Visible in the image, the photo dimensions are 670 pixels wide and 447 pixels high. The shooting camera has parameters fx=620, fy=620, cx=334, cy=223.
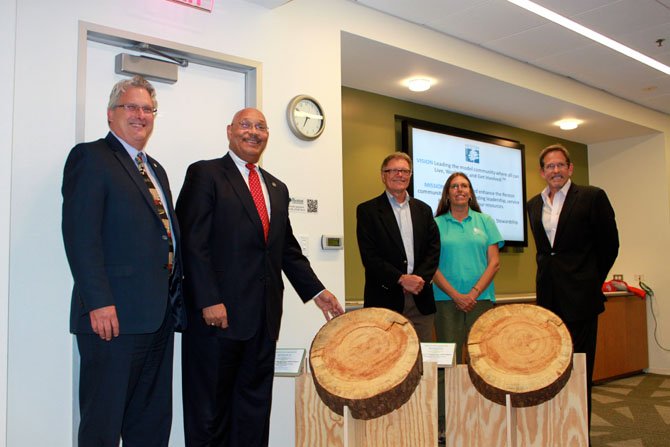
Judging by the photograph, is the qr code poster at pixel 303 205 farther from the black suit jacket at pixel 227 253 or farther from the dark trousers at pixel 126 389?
the dark trousers at pixel 126 389

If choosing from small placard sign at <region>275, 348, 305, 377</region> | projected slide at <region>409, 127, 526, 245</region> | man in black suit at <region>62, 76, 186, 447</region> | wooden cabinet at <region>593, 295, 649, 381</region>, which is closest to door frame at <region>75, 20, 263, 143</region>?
man in black suit at <region>62, 76, 186, 447</region>

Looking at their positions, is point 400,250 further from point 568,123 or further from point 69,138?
point 568,123

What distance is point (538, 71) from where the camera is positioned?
5.28 m

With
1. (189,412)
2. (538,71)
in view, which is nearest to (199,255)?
(189,412)

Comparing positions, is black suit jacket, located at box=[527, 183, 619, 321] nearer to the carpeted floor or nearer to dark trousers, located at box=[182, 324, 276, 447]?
the carpeted floor

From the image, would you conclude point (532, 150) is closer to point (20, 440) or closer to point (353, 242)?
point (353, 242)

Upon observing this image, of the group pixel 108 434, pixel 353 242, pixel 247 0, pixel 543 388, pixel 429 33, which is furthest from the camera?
pixel 353 242

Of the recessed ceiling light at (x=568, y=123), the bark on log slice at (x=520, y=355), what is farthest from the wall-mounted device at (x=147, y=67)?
the recessed ceiling light at (x=568, y=123)

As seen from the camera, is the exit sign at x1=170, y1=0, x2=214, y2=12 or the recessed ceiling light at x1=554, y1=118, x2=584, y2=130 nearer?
the exit sign at x1=170, y1=0, x2=214, y2=12

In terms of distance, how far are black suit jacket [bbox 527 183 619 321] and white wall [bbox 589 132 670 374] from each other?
418 cm

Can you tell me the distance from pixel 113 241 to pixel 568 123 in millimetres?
5432

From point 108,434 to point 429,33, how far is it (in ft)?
11.0

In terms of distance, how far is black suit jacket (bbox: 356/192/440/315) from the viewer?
343 cm

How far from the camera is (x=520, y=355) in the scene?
249 cm
